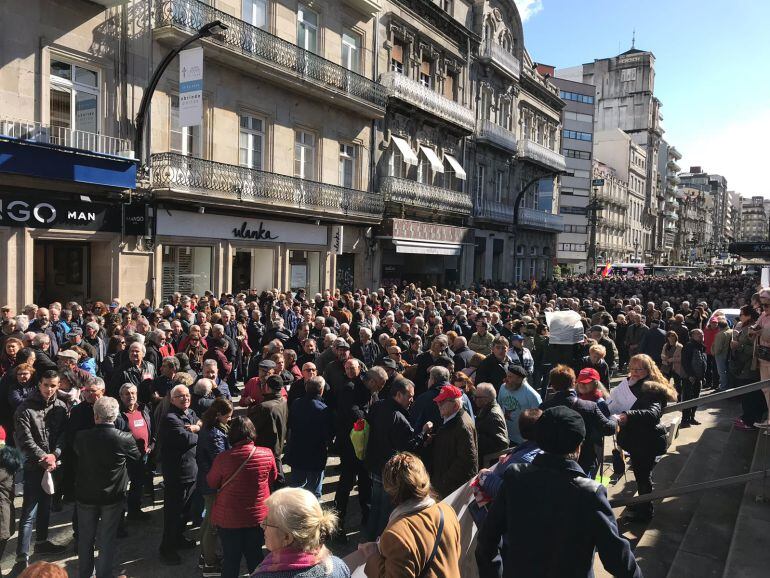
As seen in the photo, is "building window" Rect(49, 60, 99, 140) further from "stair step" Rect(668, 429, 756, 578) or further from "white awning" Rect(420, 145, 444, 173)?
"white awning" Rect(420, 145, 444, 173)

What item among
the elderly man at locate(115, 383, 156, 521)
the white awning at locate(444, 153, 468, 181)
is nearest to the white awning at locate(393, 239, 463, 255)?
the white awning at locate(444, 153, 468, 181)

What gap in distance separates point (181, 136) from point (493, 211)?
20688mm

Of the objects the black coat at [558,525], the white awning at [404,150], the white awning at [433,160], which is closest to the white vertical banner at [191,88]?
the white awning at [404,150]

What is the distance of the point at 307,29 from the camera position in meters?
20.2

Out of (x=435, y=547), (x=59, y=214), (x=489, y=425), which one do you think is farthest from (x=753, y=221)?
(x=435, y=547)

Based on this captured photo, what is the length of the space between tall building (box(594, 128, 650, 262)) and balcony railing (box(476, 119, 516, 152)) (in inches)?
1560

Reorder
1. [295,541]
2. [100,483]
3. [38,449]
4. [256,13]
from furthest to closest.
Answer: [256,13] → [38,449] → [100,483] → [295,541]

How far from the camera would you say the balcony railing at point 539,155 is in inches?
1404

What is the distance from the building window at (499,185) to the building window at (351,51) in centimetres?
1393

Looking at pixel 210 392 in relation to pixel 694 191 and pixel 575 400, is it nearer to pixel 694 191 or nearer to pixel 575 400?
pixel 575 400

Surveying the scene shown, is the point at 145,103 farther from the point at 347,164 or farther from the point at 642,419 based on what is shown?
the point at 642,419

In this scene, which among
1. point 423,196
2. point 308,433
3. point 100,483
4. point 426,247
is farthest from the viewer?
point 426,247

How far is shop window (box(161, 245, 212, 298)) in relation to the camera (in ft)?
53.3

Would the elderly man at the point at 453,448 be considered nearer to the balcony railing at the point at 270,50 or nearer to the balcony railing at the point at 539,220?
the balcony railing at the point at 270,50
